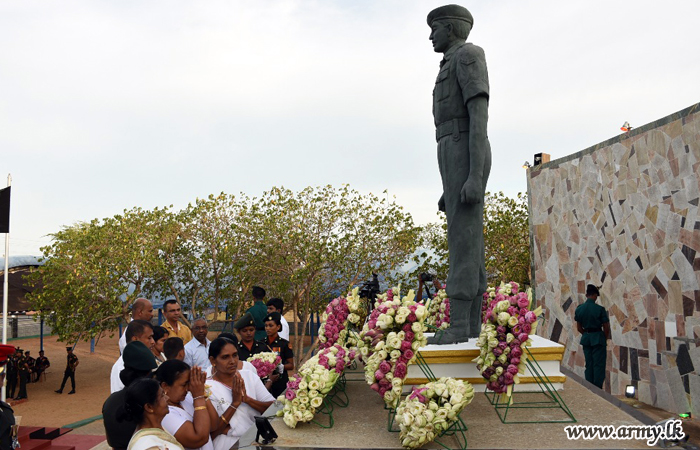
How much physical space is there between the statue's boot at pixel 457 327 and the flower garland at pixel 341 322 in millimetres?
893

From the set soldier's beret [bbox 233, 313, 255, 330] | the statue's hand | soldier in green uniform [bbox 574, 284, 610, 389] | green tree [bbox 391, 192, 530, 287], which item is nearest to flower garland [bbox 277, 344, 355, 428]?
soldier's beret [bbox 233, 313, 255, 330]

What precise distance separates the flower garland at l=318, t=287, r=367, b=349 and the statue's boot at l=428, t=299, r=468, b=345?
89 centimetres

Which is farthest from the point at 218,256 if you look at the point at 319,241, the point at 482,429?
the point at 482,429

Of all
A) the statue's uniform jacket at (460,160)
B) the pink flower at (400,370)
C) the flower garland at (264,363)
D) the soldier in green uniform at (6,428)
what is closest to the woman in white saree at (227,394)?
the pink flower at (400,370)

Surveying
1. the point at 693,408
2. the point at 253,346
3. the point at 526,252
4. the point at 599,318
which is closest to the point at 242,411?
the point at 253,346

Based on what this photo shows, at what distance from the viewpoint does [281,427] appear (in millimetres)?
4016

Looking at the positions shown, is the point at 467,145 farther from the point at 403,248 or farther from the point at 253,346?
the point at 403,248

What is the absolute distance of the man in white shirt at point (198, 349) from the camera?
5318 millimetres

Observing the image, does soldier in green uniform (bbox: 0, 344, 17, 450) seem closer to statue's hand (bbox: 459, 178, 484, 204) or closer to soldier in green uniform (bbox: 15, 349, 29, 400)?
statue's hand (bbox: 459, 178, 484, 204)

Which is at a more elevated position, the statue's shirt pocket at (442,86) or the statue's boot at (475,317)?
the statue's shirt pocket at (442,86)

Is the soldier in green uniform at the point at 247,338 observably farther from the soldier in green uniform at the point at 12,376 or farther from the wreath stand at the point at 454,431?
the soldier in green uniform at the point at 12,376

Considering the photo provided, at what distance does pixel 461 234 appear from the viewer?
5.05 metres

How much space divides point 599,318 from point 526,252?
26.7 ft

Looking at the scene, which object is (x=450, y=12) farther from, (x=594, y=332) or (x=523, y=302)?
(x=594, y=332)
